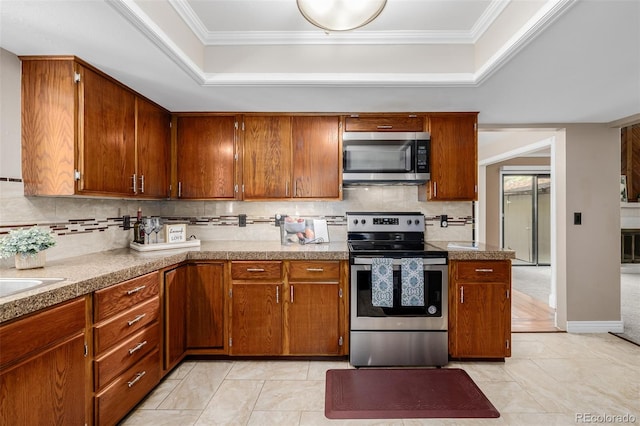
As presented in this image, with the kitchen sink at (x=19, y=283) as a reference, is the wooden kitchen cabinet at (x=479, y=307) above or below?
below

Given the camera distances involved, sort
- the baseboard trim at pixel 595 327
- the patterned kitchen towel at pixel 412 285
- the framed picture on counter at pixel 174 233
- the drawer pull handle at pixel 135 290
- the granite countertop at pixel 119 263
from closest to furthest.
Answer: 1. the granite countertop at pixel 119 263
2. the drawer pull handle at pixel 135 290
3. the patterned kitchen towel at pixel 412 285
4. the framed picture on counter at pixel 174 233
5. the baseboard trim at pixel 595 327

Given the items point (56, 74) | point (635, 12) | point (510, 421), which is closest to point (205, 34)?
point (56, 74)

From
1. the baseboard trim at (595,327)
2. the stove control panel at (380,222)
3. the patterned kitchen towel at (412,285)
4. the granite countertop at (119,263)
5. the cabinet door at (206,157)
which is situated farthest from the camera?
the baseboard trim at (595,327)

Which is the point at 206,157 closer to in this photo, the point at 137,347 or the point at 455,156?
the point at 137,347

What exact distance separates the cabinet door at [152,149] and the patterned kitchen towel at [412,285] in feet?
7.10

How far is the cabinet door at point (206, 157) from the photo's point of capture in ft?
9.75

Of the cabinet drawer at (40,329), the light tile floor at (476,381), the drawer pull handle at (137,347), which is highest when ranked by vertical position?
the cabinet drawer at (40,329)

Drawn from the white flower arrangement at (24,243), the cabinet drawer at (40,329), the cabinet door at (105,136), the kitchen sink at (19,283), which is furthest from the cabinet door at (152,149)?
the cabinet drawer at (40,329)

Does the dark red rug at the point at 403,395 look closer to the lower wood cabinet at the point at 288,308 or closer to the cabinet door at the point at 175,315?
the lower wood cabinet at the point at 288,308

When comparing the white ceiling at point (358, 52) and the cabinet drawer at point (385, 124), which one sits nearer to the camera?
the white ceiling at point (358, 52)

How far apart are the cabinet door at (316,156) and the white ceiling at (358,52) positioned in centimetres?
16

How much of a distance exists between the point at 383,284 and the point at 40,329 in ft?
6.50

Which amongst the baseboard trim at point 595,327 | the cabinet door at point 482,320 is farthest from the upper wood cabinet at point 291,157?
the baseboard trim at point 595,327

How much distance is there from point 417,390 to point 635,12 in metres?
2.37
